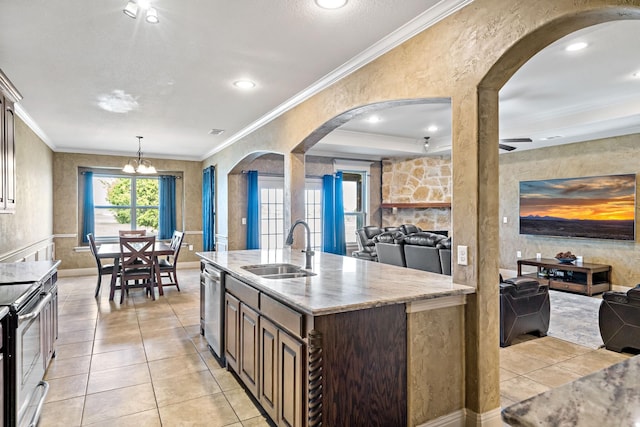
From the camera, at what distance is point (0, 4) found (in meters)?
2.31

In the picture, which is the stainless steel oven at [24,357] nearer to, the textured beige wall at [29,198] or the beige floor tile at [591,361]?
the textured beige wall at [29,198]

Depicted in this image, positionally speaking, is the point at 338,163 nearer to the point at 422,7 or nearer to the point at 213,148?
the point at 213,148

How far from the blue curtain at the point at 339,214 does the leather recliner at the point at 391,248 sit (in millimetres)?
2261

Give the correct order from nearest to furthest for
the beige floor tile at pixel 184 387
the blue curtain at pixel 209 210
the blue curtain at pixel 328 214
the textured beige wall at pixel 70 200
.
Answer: the beige floor tile at pixel 184 387
the textured beige wall at pixel 70 200
the blue curtain at pixel 209 210
the blue curtain at pixel 328 214

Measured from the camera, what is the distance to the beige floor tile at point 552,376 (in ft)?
9.58

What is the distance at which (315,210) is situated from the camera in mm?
8453

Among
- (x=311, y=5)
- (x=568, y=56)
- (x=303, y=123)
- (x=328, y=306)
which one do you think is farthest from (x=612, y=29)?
(x=328, y=306)

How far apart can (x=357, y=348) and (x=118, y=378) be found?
7.30ft

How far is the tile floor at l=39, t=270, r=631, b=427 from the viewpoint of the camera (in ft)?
8.11

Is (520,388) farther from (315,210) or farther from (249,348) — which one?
(315,210)

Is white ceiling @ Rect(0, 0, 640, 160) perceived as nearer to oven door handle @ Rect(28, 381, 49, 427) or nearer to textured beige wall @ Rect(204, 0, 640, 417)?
textured beige wall @ Rect(204, 0, 640, 417)

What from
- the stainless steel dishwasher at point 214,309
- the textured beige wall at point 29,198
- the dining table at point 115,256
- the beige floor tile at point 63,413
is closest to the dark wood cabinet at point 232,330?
the stainless steel dishwasher at point 214,309

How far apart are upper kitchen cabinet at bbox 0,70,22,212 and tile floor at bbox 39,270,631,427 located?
1.48m

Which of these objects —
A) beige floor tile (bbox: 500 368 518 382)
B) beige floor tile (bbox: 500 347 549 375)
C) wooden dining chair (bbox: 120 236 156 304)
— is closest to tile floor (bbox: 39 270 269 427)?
wooden dining chair (bbox: 120 236 156 304)
